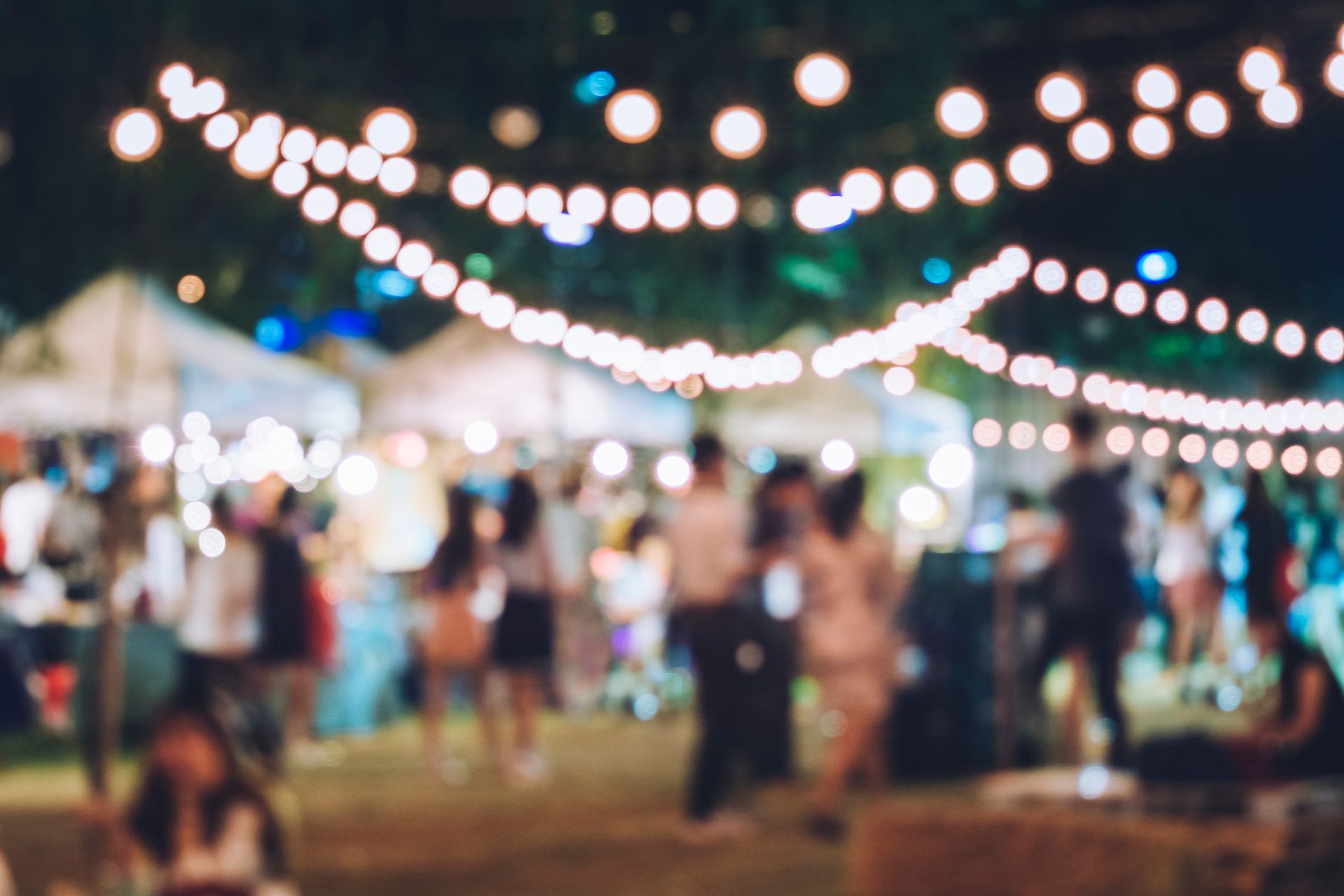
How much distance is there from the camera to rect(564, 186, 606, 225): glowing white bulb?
10395mm

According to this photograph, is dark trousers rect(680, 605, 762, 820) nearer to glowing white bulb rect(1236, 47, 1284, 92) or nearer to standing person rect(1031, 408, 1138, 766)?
standing person rect(1031, 408, 1138, 766)

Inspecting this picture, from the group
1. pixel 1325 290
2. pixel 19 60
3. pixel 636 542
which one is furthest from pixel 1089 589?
pixel 1325 290

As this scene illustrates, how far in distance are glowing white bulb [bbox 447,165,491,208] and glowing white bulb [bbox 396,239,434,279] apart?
137 centimetres

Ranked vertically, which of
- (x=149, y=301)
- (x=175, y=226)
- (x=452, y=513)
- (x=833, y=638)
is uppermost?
(x=175, y=226)

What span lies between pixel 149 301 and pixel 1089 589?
23.9ft

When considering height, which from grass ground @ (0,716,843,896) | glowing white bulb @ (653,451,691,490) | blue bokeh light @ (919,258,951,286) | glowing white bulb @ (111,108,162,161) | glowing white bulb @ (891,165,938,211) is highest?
blue bokeh light @ (919,258,951,286)

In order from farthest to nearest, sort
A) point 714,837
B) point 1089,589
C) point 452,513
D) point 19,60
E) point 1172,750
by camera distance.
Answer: point 19,60
point 452,513
point 1089,589
point 714,837
point 1172,750

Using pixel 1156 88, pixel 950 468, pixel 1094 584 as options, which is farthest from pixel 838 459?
pixel 1156 88

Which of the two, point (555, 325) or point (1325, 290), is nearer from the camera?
point (555, 325)

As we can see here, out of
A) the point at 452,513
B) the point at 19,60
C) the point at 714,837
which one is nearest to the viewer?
the point at 714,837

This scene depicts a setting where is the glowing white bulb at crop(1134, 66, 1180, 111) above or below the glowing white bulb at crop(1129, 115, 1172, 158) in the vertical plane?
above

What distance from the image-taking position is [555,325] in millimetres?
14695

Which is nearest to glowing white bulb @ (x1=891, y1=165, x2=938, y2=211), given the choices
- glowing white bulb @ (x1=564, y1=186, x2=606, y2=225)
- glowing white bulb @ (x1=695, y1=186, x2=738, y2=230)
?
glowing white bulb @ (x1=695, y1=186, x2=738, y2=230)

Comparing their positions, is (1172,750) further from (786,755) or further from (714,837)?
(786,755)
